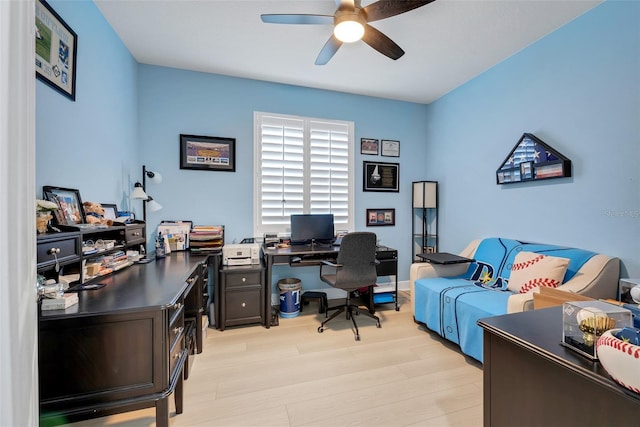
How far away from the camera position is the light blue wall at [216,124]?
119 inches

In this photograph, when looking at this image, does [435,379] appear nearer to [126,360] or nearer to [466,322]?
[466,322]

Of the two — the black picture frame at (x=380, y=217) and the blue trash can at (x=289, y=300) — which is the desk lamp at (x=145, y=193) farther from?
the black picture frame at (x=380, y=217)

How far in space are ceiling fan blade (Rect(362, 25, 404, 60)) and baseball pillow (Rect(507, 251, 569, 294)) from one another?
2.15 m

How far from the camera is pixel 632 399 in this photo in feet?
2.07

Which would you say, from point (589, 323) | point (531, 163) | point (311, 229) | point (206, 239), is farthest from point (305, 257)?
point (531, 163)

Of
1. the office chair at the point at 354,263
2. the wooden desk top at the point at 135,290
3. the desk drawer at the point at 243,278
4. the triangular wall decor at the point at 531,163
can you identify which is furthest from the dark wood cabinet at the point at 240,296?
the triangular wall decor at the point at 531,163

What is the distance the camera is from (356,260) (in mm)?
2648

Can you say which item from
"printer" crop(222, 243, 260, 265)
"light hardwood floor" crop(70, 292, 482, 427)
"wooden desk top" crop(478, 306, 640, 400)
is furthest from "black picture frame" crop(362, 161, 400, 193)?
"wooden desk top" crop(478, 306, 640, 400)

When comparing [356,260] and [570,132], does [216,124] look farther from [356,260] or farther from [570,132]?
[570,132]

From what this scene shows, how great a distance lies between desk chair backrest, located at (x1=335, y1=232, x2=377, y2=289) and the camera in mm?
2588

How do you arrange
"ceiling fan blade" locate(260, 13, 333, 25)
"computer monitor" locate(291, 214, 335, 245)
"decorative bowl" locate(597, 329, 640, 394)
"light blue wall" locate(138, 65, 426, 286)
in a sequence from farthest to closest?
"computer monitor" locate(291, 214, 335, 245)
"light blue wall" locate(138, 65, 426, 286)
"ceiling fan blade" locate(260, 13, 333, 25)
"decorative bowl" locate(597, 329, 640, 394)

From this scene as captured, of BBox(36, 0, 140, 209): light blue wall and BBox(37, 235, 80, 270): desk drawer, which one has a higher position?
BBox(36, 0, 140, 209): light blue wall

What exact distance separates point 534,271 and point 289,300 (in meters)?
2.39

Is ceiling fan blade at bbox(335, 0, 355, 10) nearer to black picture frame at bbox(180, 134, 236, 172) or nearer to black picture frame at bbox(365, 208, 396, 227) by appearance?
black picture frame at bbox(180, 134, 236, 172)
